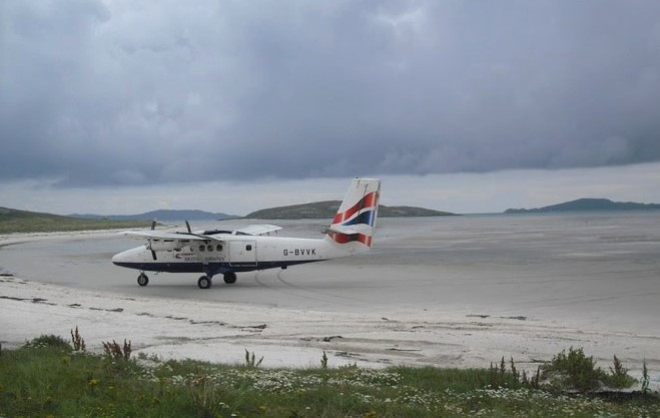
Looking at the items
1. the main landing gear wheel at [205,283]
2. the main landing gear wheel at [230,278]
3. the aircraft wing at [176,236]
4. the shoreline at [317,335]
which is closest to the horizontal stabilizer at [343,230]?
the aircraft wing at [176,236]

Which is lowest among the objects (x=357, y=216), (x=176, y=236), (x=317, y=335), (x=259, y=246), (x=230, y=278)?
(x=317, y=335)

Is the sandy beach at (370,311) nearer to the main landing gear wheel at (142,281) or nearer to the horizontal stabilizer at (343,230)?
the main landing gear wheel at (142,281)

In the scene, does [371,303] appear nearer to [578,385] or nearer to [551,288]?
[551,288]

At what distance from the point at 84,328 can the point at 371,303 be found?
10376mm

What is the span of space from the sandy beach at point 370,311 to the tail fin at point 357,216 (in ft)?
6.62

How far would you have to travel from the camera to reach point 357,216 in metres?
29.2

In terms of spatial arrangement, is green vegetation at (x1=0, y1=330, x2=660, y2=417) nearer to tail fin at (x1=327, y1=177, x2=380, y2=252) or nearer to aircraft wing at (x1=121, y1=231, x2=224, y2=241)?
aircraft wing at (x1=121, y1=231, x2=224, y2=241)

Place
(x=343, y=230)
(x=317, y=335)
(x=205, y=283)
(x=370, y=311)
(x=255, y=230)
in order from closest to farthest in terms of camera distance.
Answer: (x=317, y=335), (x=370, y=311), (x=343, y=230), (x=205, y=283), (x=255, y=230)

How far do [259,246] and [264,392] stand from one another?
20.3 meters

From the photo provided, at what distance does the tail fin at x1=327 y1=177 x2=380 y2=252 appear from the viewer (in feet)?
94.7

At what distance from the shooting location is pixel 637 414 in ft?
27.0

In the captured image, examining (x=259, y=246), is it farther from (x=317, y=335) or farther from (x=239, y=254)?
(x=317, y=335)

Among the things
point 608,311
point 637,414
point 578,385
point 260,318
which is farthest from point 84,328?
point 608,311

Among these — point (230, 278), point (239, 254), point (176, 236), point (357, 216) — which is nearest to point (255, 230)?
point (230, 278)
